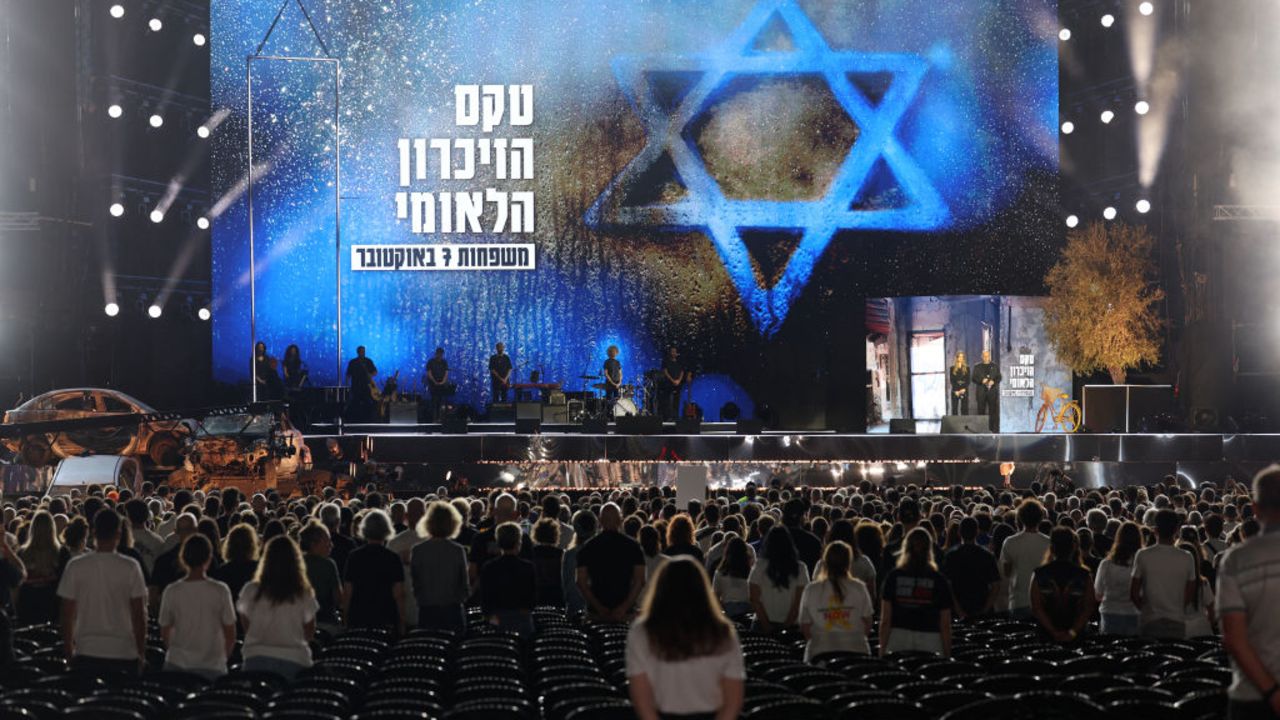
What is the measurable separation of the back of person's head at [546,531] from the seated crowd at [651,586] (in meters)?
0.01

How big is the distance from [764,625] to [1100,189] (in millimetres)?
24561

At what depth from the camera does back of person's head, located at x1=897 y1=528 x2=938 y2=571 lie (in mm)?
7977

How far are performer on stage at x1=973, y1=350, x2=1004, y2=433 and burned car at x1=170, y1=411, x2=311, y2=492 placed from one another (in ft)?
41.1

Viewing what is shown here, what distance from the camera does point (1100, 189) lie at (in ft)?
103

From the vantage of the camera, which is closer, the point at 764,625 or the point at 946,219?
the point at 764,625

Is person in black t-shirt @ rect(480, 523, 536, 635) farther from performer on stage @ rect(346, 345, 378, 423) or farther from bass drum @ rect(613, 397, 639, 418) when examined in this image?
performer on stage @ rect(346, 345, 378, 423)

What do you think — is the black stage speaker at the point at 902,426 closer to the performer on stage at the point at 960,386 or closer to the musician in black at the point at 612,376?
the performer on stage at the point at 960,386

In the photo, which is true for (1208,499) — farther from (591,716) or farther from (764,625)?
(591,716)

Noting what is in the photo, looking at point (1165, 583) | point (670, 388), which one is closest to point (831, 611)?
point (1165, 583)

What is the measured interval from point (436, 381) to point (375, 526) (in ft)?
64.0

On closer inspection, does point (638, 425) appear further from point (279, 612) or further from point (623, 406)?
point (279, 612)

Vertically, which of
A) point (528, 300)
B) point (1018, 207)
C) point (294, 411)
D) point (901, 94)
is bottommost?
point (294, 411)

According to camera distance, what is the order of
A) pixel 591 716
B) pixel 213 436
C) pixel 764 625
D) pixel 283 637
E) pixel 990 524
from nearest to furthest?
pixel 591 716 → pixel 283 637 → pixel 764 625 → pixel 990 524 → pixel 213 436

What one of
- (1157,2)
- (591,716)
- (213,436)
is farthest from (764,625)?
(1157,2)
